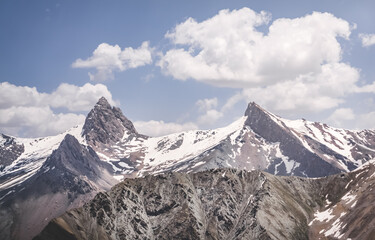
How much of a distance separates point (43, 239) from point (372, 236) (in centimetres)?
15031

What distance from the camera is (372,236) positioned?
617 feet

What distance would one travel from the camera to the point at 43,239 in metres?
200

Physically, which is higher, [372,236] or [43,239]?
[43,239]
